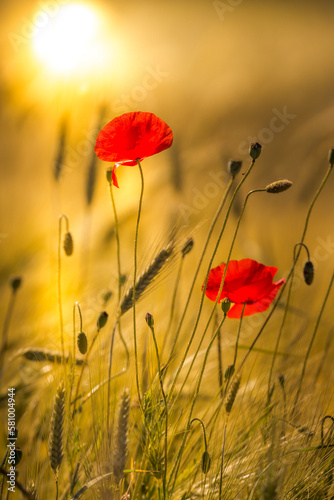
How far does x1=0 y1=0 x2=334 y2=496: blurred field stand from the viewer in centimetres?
71

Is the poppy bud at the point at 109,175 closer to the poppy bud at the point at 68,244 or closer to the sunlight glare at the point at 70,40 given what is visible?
the poppy bud at the point at 68,244

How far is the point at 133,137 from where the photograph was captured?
426 millimetres

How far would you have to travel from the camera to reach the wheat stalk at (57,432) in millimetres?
410

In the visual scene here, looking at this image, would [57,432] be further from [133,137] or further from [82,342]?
[133,137]

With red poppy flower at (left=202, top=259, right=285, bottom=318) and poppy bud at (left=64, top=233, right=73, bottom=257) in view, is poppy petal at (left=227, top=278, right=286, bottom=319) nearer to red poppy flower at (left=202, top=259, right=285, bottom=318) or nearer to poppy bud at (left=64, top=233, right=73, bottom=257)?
red poppy flower at (left=202, top=259, right=285, bottom=318)

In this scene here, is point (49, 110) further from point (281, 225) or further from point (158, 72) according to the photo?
point (281, 225)

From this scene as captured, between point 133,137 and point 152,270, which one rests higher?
point 133,137

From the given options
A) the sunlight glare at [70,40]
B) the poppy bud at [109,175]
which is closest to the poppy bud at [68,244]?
the poppy bud at [109,175]

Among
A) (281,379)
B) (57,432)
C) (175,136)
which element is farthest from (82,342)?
(175,136)

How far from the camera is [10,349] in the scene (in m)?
0.71

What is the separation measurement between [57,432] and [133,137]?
0.80 ft

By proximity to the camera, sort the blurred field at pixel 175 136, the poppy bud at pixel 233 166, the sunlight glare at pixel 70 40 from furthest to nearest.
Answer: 1. the sunlight glare at pixel 70 40
2. the blurred field at pixel 175 136
3. the poppy bud at pixel 233 166

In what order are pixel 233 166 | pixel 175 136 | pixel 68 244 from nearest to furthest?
1. pixel 233 166
2. pixel 68 244
3. pixel 175 136

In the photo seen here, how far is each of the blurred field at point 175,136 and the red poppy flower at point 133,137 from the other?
21cm
